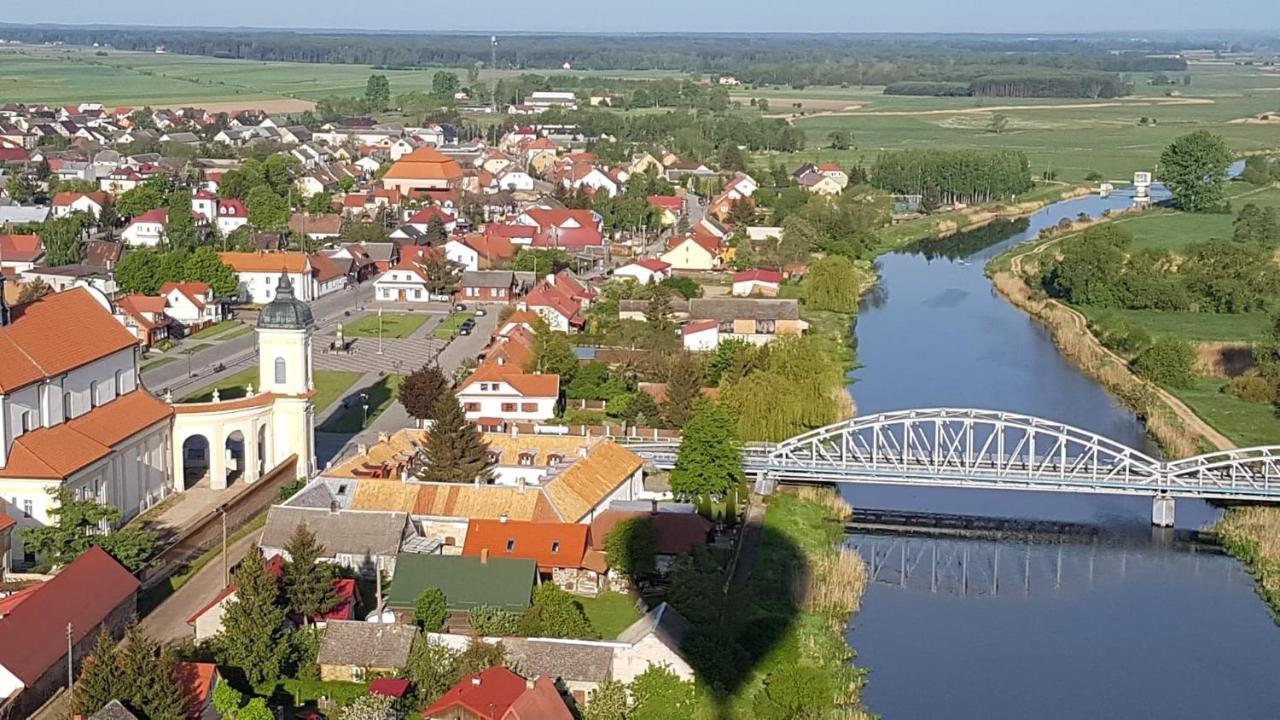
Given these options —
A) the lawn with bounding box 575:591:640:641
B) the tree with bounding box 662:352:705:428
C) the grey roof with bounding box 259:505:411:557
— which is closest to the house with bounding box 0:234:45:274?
the tree with bounding box 662:352:705:428

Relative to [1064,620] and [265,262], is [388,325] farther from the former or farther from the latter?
[1064,620]

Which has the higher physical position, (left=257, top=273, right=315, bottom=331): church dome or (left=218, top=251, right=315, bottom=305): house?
(left=257, top=273, right=315, bottom=331): church dome

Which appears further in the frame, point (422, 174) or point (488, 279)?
point (422, 174)

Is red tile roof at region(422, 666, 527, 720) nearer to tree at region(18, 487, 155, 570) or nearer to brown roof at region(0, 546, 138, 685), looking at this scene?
brown roof at region(0, 546, 138, 685)

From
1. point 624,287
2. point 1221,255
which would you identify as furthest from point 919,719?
point 1221,255

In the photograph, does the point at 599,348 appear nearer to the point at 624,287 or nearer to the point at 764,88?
the point at 624,287

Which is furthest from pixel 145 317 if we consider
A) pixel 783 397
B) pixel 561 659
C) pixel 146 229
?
pixel 561 659

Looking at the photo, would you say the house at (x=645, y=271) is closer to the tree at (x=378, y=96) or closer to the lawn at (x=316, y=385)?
the lawn at (x=316, y=385)
